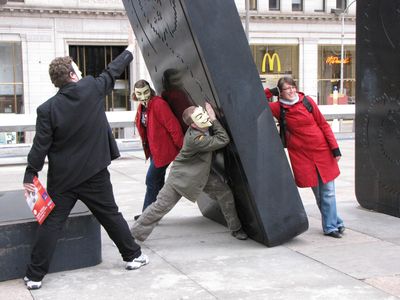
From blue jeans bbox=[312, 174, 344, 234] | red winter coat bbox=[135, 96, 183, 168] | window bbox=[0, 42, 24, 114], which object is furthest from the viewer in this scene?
window bbox=[0, 42, 24, 114]

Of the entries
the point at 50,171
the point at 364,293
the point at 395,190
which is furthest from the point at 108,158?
the point at 395,190

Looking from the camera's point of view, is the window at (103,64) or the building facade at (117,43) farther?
the window at (103,64)

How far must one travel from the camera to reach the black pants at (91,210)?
4.32m

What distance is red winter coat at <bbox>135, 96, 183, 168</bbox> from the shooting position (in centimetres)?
614

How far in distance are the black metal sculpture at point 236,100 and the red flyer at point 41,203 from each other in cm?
169

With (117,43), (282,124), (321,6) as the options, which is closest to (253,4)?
(321,6)

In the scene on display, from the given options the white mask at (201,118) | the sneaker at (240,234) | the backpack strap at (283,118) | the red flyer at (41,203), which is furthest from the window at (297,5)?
the red flyer at (41,203)

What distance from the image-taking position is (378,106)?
6.73 meters

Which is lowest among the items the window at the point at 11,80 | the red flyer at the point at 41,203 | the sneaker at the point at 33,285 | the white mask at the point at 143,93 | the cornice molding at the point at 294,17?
the sneaker at the point at 33,285

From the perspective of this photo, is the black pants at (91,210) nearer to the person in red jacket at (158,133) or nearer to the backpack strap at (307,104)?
the person in red jacket at (158,133)

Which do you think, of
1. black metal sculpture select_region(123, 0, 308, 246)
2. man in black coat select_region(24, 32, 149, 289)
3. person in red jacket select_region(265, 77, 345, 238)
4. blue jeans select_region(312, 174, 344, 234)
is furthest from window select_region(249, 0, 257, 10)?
man in black coat select_region(24, 32, 149, 289)

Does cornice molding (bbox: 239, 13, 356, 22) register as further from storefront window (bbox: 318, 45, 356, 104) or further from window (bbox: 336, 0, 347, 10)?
storefront window (bbox: 318, 45, 356, 104)

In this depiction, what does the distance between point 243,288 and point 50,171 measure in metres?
1.75

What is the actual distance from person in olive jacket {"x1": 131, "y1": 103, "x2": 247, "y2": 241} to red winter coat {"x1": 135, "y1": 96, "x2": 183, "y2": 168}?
2.27 ft
